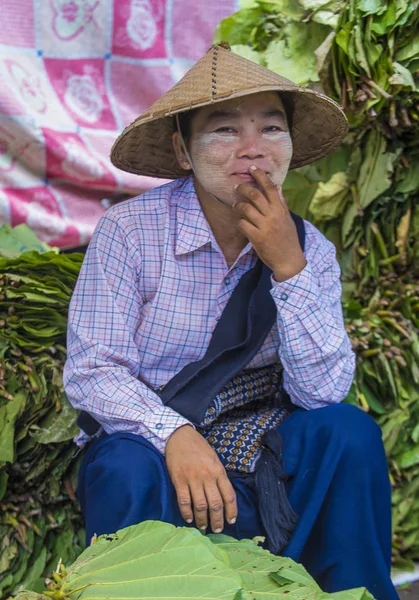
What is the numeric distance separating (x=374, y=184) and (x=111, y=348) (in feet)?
4.44

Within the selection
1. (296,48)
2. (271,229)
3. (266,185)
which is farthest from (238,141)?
(296,48)

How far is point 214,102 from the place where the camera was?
2059 millimetres

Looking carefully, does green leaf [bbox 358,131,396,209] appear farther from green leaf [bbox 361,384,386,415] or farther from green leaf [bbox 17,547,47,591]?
green leaf [bbox 17,547,47,591]

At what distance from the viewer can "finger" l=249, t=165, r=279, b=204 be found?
6.99 feet

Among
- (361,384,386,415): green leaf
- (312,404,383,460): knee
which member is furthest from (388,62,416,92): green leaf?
(312,404,383,460): knee

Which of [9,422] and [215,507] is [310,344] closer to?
[215,507]

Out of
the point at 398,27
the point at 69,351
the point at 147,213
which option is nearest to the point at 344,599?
the point at 69,351

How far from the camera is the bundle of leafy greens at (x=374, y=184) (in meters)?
2.81

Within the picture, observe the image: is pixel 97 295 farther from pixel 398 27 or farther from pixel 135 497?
pixel 398 27

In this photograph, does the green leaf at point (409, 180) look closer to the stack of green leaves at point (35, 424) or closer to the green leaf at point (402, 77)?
the green leaf at point (402, 77)

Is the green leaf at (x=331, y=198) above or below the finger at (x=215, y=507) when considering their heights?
above

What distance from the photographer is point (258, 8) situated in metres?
3.24

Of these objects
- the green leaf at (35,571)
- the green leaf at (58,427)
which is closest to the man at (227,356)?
the green leaf at (58,427)

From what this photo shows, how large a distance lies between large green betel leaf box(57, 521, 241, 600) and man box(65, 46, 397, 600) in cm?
31
